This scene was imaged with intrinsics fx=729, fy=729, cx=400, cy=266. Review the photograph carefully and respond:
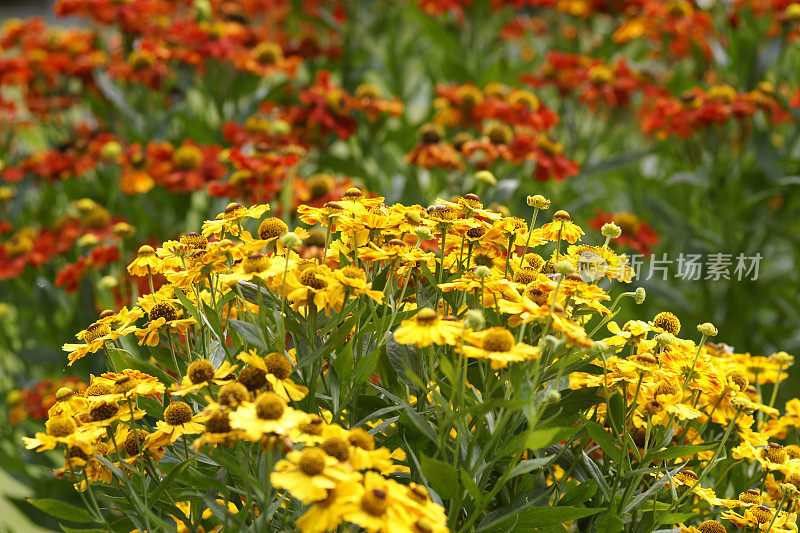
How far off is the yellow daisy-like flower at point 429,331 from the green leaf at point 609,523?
26 cm

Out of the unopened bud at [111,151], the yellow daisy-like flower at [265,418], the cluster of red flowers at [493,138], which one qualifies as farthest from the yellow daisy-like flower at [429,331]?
the unopened bud at [111,151]

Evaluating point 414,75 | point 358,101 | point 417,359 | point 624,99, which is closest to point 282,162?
point 358,101

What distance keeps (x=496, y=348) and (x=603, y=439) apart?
0.66 ft

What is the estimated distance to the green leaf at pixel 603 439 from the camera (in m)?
0.75

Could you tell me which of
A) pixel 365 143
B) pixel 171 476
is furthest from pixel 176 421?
pixel 365 143

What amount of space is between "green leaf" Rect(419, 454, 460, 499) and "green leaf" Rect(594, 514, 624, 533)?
18 centimetres

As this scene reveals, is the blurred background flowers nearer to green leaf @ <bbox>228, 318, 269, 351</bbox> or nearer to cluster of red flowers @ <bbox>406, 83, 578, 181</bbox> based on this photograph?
cluster of red flowers @ <bbox>406, 83, 578, 181</bbox>

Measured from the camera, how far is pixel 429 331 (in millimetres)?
646

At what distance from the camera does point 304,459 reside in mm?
569

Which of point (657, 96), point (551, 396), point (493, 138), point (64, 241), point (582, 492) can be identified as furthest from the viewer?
point (657, 96)

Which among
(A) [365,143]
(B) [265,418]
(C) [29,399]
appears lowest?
(C) [29,399]

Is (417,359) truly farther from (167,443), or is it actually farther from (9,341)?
(9,341)

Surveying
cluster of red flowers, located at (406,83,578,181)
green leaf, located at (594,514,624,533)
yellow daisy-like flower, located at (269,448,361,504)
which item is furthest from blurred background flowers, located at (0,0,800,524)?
yellow daisy-like flower, located at (269,448,361,504)

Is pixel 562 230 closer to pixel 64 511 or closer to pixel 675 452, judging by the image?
pixel 675 452
